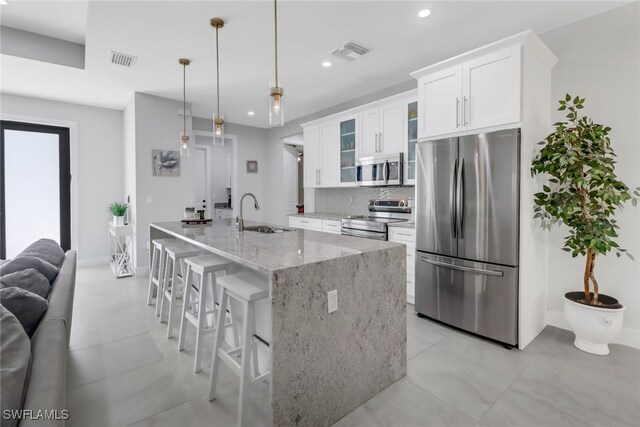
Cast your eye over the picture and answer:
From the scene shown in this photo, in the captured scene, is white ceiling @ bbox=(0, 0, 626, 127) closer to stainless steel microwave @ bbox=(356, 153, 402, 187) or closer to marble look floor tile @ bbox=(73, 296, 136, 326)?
stainless steel microwave @ bbox=(356, 153, 402, 187)

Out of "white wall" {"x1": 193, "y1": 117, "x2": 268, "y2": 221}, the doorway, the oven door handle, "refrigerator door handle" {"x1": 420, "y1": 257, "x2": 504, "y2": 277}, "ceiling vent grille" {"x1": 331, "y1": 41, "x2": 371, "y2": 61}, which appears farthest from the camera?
"white wall" {"x1": 193, "y1": 117, "x2": 268, "y2": 221}

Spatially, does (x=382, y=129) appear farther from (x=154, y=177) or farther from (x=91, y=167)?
(x=91, y=167)

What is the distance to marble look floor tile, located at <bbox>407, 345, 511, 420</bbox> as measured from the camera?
6.48 feet

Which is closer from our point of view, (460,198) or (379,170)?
(460,198)

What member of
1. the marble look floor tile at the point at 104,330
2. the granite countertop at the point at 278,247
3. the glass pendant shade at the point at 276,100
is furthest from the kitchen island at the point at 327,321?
the marble look floor tile at the point at 104,330

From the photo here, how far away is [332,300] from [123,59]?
12.1ft

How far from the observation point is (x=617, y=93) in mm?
2684

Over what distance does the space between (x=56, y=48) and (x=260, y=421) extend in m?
4.58

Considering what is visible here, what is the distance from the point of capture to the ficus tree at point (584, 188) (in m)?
2.41

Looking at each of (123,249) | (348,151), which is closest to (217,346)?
(348,151)

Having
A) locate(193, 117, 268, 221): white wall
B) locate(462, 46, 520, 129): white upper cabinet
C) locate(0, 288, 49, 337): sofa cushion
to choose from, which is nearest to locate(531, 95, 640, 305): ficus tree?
locate(462, 46, 520, 129): white upper cabinet

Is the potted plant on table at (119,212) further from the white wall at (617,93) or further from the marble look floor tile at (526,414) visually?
the white wall at (617,93)

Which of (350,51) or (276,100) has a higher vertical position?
(350,51)

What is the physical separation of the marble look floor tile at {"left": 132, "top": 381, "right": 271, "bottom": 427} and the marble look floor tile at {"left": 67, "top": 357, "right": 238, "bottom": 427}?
0.19 feet
